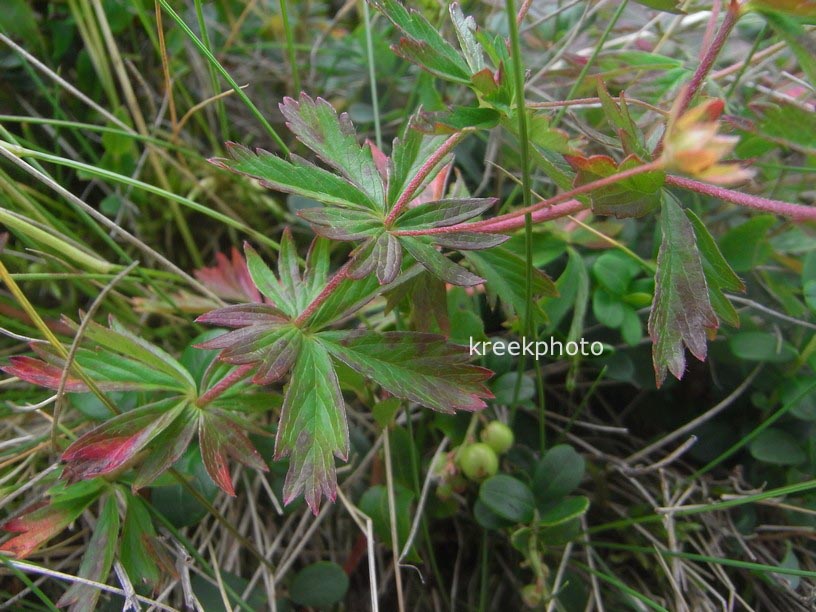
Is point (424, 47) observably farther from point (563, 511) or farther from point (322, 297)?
point (563, 511)

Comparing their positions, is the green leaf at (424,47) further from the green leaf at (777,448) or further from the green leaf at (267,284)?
the green leaf at (777,448)

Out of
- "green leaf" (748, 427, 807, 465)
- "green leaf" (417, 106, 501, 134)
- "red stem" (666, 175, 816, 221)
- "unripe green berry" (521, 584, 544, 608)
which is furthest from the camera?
"green leaf" (748, 427, 807, 465)

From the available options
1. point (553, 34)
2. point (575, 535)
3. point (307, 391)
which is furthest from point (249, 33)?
point (575, 535)

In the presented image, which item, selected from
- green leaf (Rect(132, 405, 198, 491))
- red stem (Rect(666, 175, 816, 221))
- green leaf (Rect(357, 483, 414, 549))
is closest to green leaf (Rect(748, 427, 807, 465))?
red stem (Rect(666, 175, 816, 221))

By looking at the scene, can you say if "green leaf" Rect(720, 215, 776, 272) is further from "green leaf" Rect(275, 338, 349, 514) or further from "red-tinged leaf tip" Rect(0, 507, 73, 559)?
"red-tinged leaf tip" Rect(0, 507, 73, 559)

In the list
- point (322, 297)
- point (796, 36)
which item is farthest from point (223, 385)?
point (796, 36)

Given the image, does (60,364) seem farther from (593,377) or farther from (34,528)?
(593,377)
